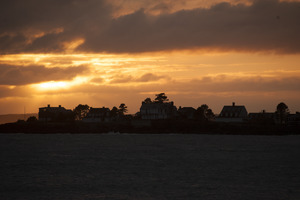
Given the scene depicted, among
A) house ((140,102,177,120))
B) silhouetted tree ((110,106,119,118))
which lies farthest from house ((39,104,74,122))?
house ((140,102,177,120))

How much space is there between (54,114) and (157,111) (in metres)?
47.6

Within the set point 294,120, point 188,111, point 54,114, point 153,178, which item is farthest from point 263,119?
point 153,178

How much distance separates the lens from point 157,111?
158 metres

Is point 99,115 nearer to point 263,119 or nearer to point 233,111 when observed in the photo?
point 233,111

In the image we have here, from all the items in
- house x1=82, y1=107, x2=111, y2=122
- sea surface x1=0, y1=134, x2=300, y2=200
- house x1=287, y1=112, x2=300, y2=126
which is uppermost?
house x1=82, y1=107, x2=111, y2=122

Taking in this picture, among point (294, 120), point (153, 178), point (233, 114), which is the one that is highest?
point (233, 114)

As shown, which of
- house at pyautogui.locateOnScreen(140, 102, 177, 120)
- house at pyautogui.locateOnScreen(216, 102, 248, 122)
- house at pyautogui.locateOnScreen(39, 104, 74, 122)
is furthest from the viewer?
house at pyautogui.locateOnScreen(216, 102, 248, 122)

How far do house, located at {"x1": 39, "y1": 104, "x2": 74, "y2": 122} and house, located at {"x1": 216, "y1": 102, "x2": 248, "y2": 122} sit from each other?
6323cm

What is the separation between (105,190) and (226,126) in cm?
10481

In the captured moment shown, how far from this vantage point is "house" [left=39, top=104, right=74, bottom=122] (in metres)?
157

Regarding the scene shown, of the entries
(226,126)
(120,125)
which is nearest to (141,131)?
(120,125)

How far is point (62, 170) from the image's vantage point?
159 feet

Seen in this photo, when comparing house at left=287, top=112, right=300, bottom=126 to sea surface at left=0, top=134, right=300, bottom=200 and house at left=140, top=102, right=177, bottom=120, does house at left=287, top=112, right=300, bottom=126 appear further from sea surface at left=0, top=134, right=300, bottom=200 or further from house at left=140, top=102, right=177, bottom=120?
sea surface at left=0, top=134, right=300, bottom=200

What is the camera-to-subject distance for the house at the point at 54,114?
156625 mm
